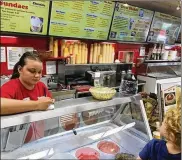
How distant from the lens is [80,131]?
5.26 feet

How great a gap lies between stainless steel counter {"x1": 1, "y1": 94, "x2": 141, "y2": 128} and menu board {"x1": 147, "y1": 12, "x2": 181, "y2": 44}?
12.6ft

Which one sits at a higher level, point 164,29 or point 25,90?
point 164,29

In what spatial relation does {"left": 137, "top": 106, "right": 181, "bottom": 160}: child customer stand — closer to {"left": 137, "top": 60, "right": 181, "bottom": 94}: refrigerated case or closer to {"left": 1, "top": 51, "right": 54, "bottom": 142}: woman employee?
{"left": 1, "top": 51, "right": 54, "bottom": 142}: woman employee

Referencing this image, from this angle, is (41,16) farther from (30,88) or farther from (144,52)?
(144,52)

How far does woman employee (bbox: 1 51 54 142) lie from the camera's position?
109cm

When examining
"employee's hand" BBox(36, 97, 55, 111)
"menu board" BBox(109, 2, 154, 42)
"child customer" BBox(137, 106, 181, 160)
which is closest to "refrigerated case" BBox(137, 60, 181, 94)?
"menu board" BBox(109, 2, 154, 42)

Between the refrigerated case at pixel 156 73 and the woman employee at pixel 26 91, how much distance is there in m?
3.73

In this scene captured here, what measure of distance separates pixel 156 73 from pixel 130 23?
179 cm

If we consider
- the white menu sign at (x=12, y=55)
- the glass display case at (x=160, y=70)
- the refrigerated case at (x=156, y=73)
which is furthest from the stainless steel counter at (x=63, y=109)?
the glass display case at (x=160, y=70)

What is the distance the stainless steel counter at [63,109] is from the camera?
1096 mm

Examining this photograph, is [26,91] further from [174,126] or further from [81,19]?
[81,19]

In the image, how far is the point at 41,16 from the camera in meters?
3.29

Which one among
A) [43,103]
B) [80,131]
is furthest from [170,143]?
[43,103]

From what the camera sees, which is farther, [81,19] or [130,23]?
[130,23]
